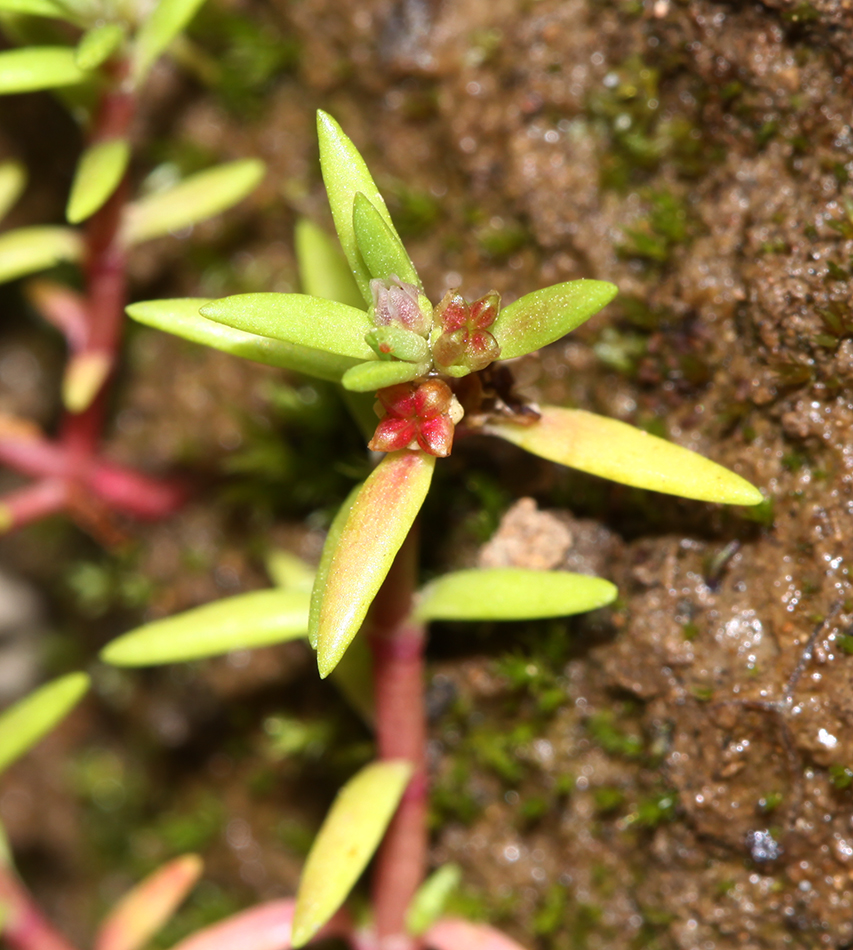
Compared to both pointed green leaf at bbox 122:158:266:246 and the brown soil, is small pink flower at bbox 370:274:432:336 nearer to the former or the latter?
the brown soil

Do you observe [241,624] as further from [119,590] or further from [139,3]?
[139,3]

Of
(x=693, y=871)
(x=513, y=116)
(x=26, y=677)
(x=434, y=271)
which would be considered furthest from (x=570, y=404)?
(x=26, y=677)

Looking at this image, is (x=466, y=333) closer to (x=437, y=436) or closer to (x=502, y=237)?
(x=437, y=436)

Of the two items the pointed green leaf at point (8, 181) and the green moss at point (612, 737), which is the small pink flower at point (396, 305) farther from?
the pointed green leaf at point (8, 181)

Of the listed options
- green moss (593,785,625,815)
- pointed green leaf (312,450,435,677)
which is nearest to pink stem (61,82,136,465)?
pointed green leaf (312,450,435,677)

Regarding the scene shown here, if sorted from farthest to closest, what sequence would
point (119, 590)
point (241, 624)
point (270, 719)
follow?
1. point (119, 590)
2. point (270, 719)
3. point (241, 624)

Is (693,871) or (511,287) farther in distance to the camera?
(511,287)

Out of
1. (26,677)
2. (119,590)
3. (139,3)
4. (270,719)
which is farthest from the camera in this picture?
(26,677)
